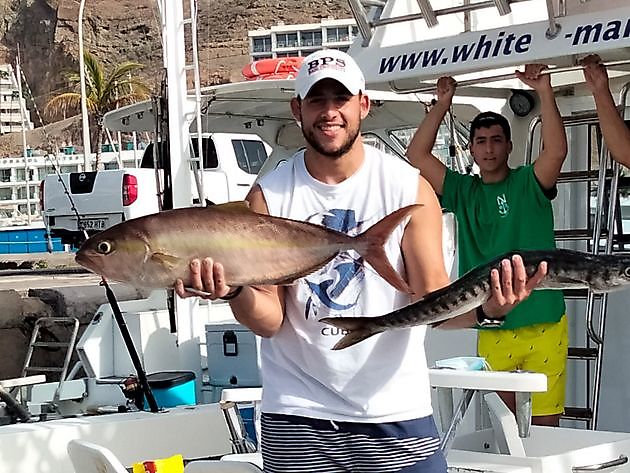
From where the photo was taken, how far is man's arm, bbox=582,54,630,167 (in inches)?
189

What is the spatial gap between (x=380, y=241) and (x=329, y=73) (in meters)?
0.51

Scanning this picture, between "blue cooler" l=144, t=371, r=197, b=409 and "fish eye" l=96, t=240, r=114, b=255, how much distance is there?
15.7 ft

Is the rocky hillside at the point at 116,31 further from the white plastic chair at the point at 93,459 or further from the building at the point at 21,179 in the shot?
the white plastic chair at the point at 93,459

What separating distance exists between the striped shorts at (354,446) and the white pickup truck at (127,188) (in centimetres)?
1245

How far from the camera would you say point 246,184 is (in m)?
17.7

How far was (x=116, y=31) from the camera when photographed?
118m

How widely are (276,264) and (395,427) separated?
23.1 inches

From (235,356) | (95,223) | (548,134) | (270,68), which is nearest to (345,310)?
(548,134)

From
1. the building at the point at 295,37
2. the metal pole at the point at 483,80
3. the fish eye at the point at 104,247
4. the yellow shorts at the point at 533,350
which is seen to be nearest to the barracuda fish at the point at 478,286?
the fish eye at the point at 104,247

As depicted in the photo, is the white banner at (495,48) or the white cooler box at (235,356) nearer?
the white banner at (495,48)

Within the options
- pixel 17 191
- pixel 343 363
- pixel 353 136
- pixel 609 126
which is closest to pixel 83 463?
pixel 343 363

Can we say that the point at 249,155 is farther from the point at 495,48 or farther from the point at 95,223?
the point at 495,48

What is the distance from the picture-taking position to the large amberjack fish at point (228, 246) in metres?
2.81

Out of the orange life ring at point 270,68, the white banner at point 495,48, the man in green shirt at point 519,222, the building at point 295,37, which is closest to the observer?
the white banner at point 495,48
